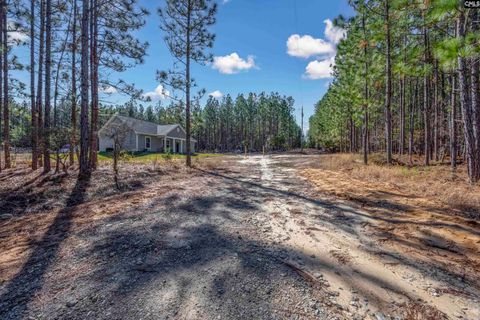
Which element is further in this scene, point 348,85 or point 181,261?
point 348,85

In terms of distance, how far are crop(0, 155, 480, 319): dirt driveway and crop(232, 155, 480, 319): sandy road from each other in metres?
0.01

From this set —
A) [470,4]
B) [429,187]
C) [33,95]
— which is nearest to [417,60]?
[470,4]

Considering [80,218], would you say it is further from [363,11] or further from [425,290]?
[363,11]

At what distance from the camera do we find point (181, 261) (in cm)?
308

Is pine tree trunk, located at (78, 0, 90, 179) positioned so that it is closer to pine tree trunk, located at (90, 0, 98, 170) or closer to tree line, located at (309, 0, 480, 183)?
pine tree trunk, located at (90, 0, 98, 170)

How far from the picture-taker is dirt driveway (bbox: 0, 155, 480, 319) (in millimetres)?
2273

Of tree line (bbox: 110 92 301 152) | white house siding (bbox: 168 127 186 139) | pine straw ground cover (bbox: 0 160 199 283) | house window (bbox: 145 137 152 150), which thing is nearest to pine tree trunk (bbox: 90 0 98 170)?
pine straw ground cover (bbox: 0 160 199 283)

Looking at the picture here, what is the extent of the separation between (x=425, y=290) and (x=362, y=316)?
2.83 ft

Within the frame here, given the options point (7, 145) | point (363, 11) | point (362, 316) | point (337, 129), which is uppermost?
point (363, 11)

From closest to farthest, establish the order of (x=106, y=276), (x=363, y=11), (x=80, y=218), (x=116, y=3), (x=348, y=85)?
(x=106, y=276)
(x=80, y=218)
(x=116, y=3)
(x=363, y=11)
(x=348, y=85)

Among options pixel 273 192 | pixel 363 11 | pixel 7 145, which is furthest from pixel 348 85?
pixel 7 145

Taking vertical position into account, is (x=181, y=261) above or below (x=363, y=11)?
below

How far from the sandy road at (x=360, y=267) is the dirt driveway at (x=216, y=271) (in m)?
0.01

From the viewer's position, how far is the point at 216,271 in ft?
9.30
